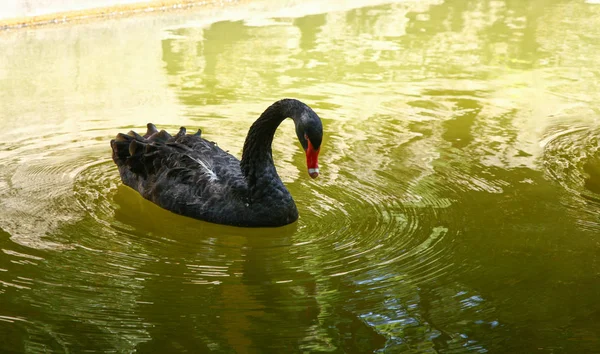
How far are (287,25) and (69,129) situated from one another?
4674 millimetres

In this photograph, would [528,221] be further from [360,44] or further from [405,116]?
[360,44]

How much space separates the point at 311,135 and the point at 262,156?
1.82 ft

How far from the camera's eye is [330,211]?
4266 mm

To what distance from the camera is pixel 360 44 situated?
8.88 meters

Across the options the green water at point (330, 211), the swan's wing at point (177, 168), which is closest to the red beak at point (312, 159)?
the green water at point (330, 211)

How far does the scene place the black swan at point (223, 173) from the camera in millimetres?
4051

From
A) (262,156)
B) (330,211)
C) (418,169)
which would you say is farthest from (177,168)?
(418,169)

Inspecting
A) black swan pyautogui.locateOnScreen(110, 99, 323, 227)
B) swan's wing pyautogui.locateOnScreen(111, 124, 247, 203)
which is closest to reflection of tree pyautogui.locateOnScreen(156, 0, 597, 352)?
black swan pyautogui.locateOnScreen(110, 99, 323, 227)

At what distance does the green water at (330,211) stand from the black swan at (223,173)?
10 centimetres

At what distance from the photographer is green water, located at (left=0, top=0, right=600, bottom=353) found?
3.13 metres

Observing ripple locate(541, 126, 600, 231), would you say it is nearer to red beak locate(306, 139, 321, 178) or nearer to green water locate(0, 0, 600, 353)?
green water locate(0, 0, 600, 353)

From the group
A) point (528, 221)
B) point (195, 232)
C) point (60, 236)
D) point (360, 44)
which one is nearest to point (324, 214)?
point (195, 232)

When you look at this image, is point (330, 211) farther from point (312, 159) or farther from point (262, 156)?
point (312, 159)

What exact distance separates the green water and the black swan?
0.10 meters
